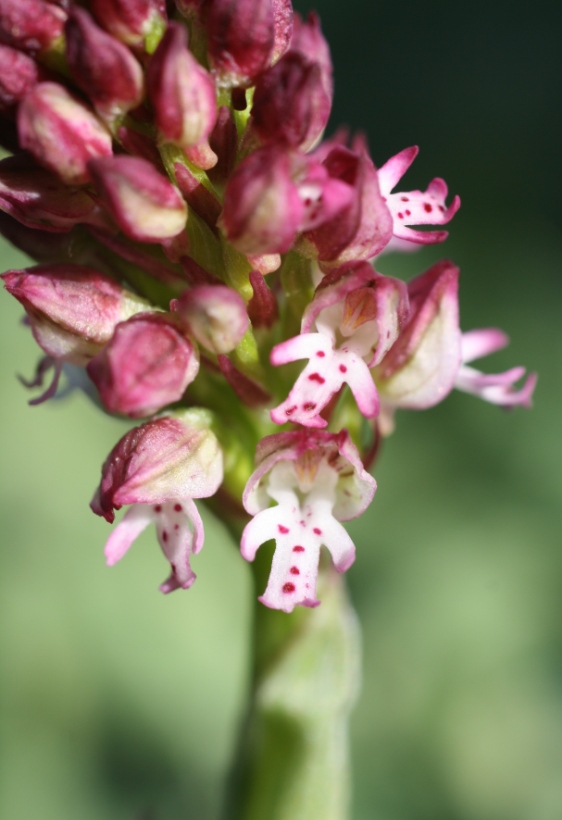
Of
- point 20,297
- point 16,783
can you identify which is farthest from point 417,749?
point 20,297

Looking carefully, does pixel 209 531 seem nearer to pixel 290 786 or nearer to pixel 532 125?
pixel 290 786

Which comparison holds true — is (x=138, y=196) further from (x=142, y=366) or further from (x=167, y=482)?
(x=167, y=482)

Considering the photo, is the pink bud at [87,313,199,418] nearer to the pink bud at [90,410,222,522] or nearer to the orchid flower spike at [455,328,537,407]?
the pink bud at [90,410,222,522]

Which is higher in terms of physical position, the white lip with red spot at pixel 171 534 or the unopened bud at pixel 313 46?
the unopened bud at pixel 313 46

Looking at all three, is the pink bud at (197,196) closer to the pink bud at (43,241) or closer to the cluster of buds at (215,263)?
the cluster of buds at (215,263)

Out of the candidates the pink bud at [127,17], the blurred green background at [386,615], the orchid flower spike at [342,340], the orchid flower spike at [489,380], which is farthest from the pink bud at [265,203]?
the blurred green background at [386,615]
